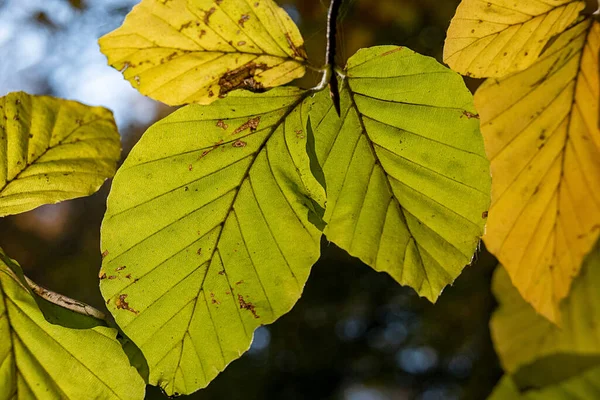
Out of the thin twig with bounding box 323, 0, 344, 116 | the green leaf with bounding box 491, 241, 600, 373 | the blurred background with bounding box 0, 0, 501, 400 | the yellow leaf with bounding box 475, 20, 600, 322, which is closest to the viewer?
the thin twig with bounding box 323, 0, 344, 116

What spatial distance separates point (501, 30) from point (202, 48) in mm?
239

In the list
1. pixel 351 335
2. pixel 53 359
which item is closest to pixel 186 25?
pixel 53 359

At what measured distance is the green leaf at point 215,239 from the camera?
463mm

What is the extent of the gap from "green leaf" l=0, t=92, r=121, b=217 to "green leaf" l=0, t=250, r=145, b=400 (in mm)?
79

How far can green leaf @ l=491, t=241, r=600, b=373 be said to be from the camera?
0.84 meters

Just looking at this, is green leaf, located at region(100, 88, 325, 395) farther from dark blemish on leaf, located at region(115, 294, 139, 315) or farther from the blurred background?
the blurred background

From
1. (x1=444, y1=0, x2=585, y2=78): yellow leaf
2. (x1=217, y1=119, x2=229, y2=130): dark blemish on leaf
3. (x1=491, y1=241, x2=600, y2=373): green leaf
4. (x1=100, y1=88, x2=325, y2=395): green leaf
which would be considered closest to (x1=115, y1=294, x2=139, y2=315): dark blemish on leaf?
(x1=100, y1=88, x2=325, y2=395): green leaf

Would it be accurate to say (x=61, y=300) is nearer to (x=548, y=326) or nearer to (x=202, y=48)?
(x=202, y=48)

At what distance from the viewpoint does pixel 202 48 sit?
1.42 feet

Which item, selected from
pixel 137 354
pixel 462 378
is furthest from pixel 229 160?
pixel 462 378

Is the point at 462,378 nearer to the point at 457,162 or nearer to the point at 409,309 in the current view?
the point at 409,309

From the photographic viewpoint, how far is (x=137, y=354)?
0.49 meters

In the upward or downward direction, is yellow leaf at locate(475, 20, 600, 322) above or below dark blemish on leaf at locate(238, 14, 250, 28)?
below

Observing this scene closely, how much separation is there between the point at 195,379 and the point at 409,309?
3010mm
